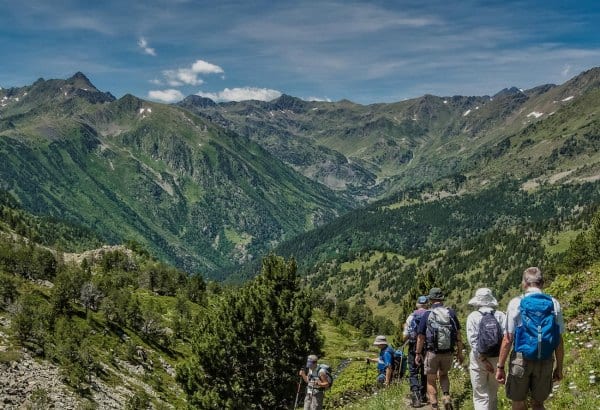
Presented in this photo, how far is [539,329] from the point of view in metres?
11.9

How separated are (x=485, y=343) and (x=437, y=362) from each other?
137 inches

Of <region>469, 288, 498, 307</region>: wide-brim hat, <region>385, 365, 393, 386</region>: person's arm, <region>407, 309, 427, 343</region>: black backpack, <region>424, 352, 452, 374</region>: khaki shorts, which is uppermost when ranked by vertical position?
<region>469, 288, 498, 307</region>: wide-brim hat

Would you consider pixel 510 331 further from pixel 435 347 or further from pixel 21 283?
pixel 21 283

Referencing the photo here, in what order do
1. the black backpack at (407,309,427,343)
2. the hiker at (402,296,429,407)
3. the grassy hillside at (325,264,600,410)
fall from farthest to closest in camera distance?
1. the hiker at (402,296,429,407)
2. the black backpack at (407,309,427,343)
3. the grassy hillside at (325,264,600,410)

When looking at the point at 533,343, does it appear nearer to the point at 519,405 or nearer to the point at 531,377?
the point at 531,377

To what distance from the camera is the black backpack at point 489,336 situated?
14.2 metres

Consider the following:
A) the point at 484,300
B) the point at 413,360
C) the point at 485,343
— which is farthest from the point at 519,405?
the point at 413,360

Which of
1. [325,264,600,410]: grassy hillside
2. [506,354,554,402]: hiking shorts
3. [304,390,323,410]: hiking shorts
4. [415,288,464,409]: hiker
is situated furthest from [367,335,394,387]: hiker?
[506,354,554,402]: hiking shorts

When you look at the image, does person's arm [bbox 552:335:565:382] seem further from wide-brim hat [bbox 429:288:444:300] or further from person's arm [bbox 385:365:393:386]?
person's arm [bbox 385:365:393:386]

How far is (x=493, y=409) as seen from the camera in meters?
15.3

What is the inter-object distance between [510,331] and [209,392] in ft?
113

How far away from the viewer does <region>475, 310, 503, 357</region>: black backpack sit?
14164 mm

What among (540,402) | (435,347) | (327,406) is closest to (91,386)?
(327,406)

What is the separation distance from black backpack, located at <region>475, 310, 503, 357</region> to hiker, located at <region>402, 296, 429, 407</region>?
483 centimetres
